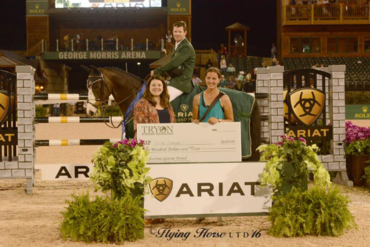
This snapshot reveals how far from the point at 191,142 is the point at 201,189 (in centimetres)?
50

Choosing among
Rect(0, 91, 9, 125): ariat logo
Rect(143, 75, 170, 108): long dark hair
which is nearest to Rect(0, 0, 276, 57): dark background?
Rect(0, 91, 9, 125): ariat logo

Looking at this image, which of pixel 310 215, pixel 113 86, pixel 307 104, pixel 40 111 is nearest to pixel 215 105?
pixel 310 215

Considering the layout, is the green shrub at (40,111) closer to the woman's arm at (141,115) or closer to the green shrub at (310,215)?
the woman's arm at (141,115)

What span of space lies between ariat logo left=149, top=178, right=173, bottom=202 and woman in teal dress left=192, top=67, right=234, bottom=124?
86 centimetres

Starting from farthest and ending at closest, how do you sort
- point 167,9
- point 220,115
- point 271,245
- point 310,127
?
point 167,9
point 310,127
point 220,115
point 271,245

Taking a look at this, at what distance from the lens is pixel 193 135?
5594mm

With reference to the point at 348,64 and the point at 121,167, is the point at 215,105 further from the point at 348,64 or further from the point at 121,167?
the point at 348,64

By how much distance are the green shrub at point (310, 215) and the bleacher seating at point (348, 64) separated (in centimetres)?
2609

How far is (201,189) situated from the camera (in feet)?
18.0

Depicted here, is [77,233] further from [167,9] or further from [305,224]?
[167,9]

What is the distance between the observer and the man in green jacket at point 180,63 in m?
6.61

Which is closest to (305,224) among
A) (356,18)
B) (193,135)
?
(193,135)

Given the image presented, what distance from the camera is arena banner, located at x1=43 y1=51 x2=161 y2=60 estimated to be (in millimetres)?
36594

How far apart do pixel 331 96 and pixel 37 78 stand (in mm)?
28992
